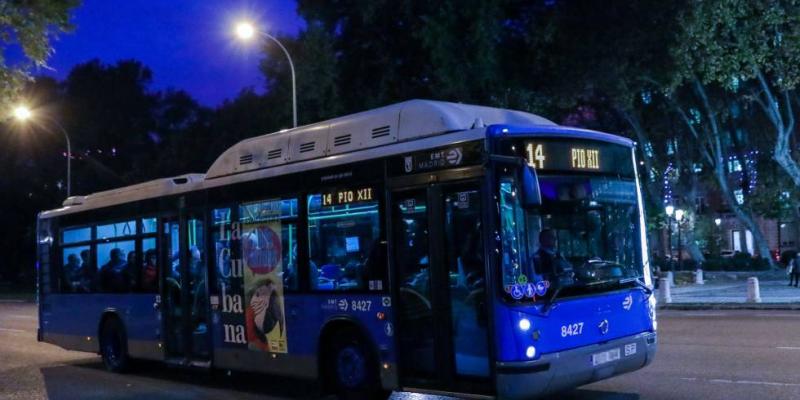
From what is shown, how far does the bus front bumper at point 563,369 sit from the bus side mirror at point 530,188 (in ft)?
4.96

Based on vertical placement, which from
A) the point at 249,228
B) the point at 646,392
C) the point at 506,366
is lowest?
the point at 646,392

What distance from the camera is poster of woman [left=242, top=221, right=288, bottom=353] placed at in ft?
34.1

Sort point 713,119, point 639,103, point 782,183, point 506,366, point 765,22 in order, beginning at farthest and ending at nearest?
point 782,183, point 639,103, point 713,119, point 765,22, point 506,366

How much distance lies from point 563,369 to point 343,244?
304 cm

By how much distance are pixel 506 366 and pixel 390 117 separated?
3.36 m

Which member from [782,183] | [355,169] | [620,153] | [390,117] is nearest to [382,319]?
[355,169]

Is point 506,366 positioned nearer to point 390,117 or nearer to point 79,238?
point 390,117

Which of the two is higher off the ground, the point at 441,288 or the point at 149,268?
the point at 149,268

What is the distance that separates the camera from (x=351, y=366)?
9.48 meters

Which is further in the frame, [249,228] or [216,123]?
[216,123]

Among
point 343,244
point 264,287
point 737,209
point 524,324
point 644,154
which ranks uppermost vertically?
point 644,154

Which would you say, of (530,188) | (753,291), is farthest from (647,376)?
(753,291)

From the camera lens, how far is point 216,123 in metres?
51.2

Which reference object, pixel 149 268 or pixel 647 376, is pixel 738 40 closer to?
pixel 647 376
